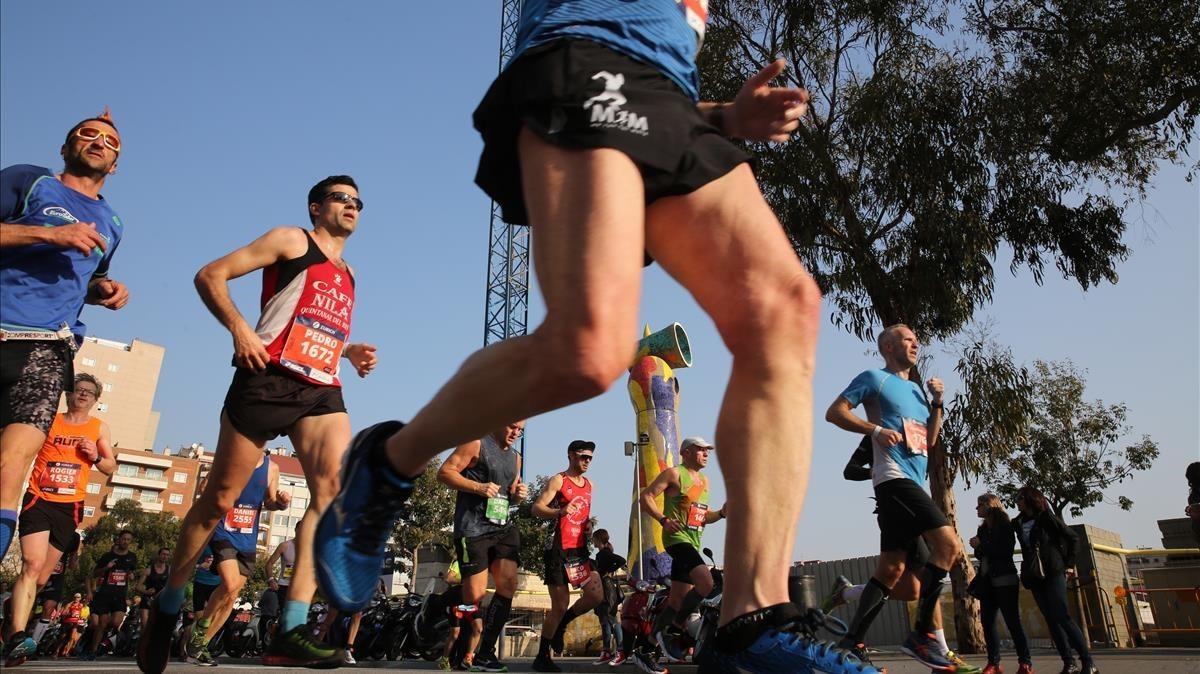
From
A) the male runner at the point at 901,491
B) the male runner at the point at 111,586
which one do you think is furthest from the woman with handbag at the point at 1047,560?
the male runner at the point at 111,586

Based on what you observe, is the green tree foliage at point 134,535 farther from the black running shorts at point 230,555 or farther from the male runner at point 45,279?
the male runner at point 45,279

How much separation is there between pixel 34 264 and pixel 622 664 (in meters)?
7.64

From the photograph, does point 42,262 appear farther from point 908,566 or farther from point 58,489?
point 908,566

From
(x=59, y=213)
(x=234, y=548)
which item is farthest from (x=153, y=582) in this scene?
(x=59, y=213)

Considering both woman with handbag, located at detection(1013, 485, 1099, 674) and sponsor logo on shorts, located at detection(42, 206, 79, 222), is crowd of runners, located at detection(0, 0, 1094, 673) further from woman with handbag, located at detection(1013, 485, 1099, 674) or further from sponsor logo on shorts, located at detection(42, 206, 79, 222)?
woman with handbag, located at detection(1013, 485, 1099, 674)

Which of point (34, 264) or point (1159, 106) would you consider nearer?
point (34, 264)

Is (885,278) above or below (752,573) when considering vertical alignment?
above

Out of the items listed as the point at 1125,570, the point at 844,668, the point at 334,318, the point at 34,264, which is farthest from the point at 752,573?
the point at 1125,570

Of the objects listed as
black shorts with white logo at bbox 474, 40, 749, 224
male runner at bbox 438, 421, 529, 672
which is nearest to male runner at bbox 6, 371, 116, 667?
male runner at bbox 438, 421, 529, 672

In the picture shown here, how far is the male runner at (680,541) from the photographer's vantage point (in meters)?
8.11

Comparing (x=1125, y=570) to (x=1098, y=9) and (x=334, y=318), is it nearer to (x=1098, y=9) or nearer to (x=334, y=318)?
(x=1098, y=9)

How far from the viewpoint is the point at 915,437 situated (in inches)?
215

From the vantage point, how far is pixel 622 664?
9.48 metres

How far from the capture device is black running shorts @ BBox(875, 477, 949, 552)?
17.0 feet
